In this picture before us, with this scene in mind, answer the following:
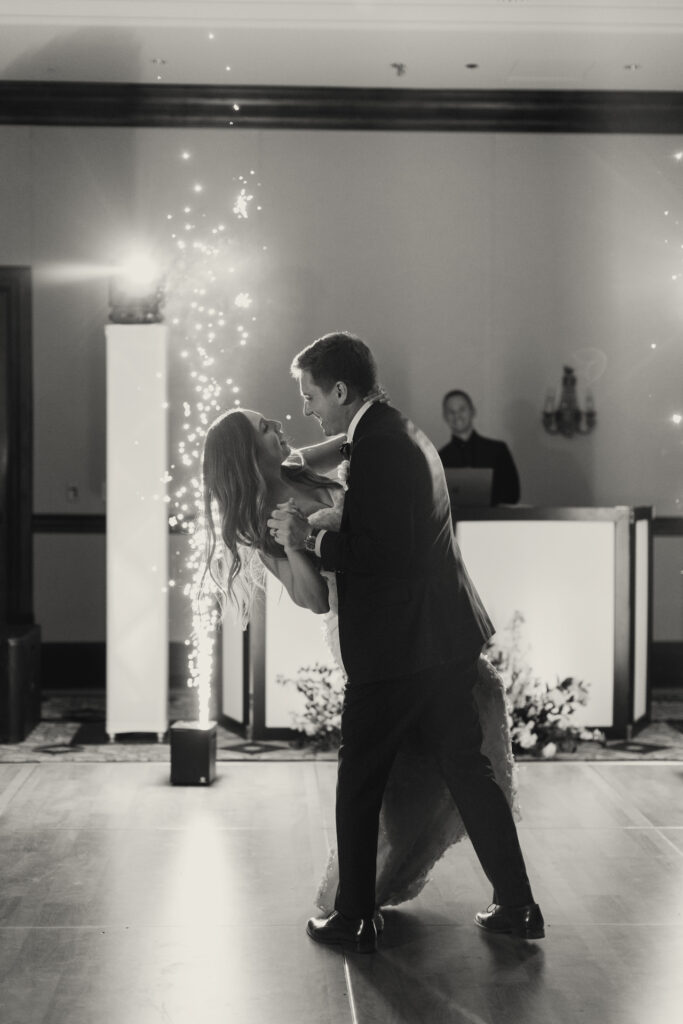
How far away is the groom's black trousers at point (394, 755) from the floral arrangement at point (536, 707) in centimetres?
241

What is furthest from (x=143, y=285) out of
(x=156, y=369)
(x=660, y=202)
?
(x=660, y=202)

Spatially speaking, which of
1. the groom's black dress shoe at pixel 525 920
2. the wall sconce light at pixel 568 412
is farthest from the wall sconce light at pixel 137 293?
the groom's black dress shoe at pixel 525 920

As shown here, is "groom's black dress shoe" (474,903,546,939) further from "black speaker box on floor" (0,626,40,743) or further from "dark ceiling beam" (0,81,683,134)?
"dark ceiling beam" (0,81,683,134)

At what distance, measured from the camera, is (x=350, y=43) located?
668 cm

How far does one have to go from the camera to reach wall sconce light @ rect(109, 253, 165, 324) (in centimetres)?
604

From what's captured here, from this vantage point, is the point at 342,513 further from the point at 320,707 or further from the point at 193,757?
the point at 320,707

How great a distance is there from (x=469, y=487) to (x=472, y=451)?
1.22m

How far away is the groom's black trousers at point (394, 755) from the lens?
3277mm

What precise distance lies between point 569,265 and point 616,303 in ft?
1.20

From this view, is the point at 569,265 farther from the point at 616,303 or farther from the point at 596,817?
the point at 596,817

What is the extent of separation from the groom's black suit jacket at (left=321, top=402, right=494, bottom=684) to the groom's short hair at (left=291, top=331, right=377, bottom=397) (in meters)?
0.09

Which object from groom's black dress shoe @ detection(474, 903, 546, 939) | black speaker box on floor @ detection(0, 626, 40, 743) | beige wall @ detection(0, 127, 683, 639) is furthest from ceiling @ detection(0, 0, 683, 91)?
groom's black dress shoe @ detection(474, 903, 546, 939)

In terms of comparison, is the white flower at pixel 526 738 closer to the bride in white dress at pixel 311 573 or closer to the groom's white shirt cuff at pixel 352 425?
the bride in white dress at pixel 311 573

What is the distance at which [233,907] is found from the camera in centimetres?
372
